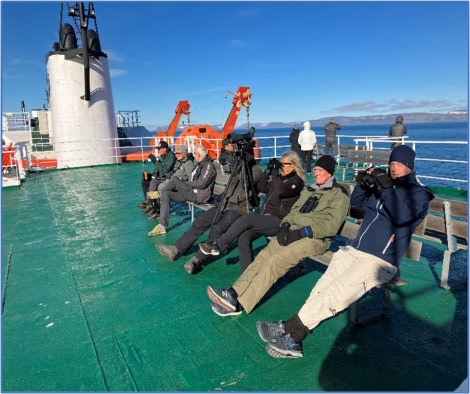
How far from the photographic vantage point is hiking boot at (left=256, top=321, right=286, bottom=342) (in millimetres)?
2578

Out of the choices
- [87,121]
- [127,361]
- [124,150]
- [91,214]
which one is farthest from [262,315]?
[124,150]

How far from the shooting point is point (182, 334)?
2805 mm

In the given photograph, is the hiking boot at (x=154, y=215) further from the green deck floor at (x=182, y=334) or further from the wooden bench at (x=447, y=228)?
the wooden bench at (x=447, y=228)

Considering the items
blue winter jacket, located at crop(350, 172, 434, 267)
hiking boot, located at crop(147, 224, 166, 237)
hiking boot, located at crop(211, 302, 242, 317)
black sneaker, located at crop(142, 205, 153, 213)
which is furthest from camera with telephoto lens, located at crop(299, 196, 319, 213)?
black sneaker, located at crop(142, 205, 153, 213)

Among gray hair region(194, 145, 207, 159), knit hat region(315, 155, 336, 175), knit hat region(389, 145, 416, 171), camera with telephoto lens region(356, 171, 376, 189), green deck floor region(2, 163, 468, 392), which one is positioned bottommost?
green deck floor region(2, 163, 468, 392)

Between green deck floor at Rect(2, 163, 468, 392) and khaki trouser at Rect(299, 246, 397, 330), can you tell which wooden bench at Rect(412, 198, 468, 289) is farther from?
khaki trouser at Rect(299, 246, 397, 330)

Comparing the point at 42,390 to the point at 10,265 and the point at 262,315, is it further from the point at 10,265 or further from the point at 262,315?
the point at 10,265

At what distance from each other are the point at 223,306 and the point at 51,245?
135 inches

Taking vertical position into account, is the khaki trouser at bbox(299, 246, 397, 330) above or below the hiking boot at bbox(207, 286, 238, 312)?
above

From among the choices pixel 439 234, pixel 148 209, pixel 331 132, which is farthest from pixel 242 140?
pixel 331 132

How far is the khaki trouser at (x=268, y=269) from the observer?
2.96 metres

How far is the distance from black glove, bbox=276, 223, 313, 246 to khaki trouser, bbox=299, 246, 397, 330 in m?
0.40

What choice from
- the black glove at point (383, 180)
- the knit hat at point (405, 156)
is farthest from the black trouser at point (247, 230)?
the knit hat at point (405, 156)

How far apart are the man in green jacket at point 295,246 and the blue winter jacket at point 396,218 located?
37cm
